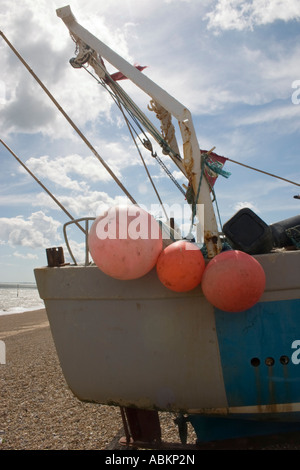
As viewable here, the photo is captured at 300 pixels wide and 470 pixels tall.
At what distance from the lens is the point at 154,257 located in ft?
11.0

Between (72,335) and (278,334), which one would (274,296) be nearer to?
(278,334)

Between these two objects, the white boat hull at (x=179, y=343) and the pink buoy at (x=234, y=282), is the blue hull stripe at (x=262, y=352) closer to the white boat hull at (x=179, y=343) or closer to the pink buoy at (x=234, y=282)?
the white boat hull at (x=179, y=343)

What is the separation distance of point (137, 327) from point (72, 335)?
2.31 feet

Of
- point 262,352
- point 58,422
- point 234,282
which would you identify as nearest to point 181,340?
point 262,352

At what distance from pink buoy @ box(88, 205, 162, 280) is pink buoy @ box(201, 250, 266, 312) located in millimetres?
557

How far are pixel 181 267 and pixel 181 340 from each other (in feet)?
2.62

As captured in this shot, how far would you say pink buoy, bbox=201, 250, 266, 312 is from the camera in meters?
3.04

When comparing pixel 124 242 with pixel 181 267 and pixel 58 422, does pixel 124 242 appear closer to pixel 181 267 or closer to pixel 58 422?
pixel 181 267

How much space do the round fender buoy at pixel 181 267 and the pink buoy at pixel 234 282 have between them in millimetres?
117

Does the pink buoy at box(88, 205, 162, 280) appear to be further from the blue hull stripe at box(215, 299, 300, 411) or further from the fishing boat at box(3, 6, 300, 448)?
the blue hull stripe at box(215, 299, 300, 411)

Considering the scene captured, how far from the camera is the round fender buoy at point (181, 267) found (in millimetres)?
3201

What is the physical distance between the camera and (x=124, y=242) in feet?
10.4

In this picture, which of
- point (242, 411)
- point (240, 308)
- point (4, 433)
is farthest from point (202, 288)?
point (4, 433)

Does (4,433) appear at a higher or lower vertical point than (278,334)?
lower
